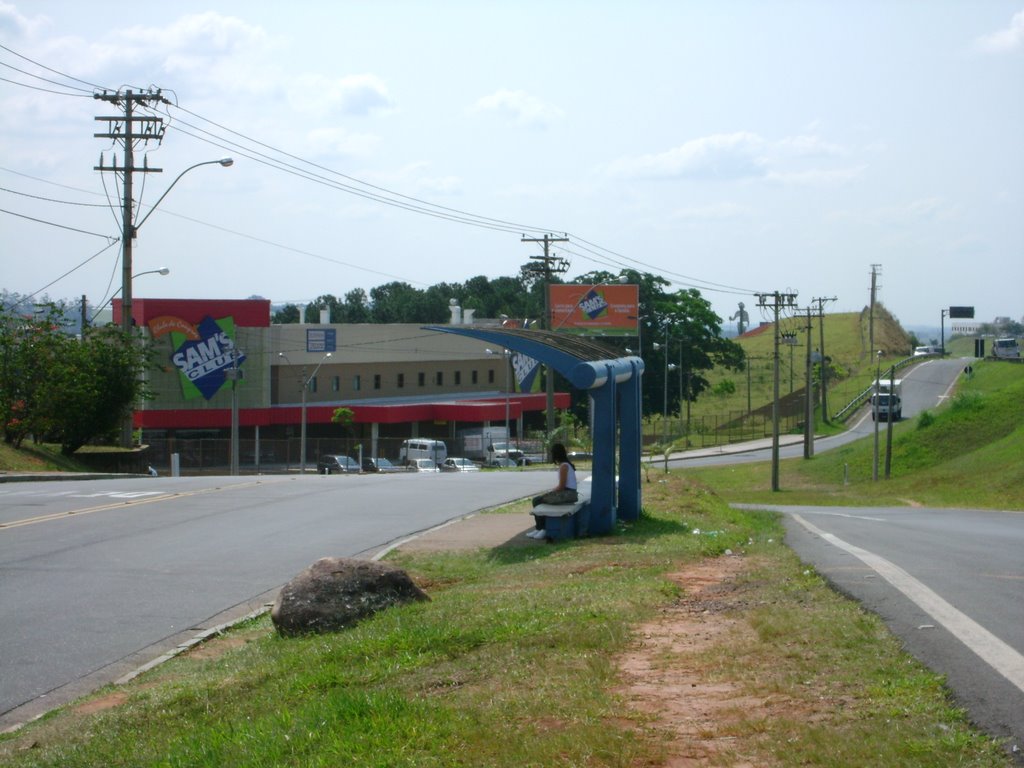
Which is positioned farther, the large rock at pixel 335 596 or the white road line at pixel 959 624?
the large rock at pixel 335 596

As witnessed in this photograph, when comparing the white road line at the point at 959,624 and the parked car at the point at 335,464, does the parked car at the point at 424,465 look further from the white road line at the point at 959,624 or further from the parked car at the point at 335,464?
the white road line at the point at 959,624

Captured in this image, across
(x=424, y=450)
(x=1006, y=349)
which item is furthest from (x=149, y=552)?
(x=1006, y=349)

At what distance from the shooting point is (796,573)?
10.1 meters

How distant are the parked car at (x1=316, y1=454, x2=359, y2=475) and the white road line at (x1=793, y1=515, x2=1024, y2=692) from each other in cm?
4220

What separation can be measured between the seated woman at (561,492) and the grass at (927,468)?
873 inches

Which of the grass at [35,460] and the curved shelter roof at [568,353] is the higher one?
the curved shelter roof at [568,353]

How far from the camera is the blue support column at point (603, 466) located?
1453 cm

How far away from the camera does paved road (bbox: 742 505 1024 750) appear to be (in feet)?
18.3

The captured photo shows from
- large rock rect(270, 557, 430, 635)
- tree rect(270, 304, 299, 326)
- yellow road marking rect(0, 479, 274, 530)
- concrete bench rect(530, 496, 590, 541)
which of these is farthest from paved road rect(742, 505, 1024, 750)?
tree rect(270, 304, 299, 326)

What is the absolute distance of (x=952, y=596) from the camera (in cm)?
839

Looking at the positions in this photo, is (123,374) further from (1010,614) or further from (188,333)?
(1010,614)

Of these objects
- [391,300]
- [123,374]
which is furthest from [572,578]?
[391,300]

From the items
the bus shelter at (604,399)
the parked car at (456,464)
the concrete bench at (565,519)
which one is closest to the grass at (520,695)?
the concrete bench at (565,519)

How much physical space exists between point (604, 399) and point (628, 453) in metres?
1.50
